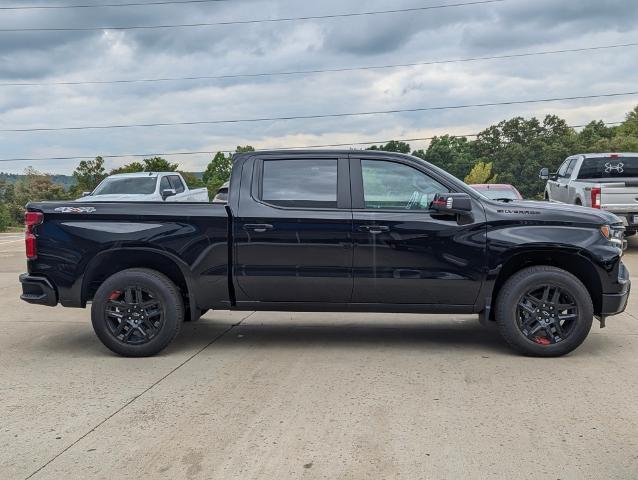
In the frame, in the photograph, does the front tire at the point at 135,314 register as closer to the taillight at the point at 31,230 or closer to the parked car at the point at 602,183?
the taillight at the point at 31,230

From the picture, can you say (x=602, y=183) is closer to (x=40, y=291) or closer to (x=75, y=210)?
(x=75, y=210)

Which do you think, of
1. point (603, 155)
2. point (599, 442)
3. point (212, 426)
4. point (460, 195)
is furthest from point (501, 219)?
point (603, 155)

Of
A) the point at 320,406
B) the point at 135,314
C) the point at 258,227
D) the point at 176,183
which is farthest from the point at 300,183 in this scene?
the point at 176,183

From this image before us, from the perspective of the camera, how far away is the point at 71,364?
6.22m

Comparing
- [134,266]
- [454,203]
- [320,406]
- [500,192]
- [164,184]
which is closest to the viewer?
[320,406]

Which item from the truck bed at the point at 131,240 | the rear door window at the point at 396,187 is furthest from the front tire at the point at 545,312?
the truck bed at the point at 131,240

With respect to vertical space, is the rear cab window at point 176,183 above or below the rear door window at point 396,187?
above

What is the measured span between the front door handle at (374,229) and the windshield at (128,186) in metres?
12.3

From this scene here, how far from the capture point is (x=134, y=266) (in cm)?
668

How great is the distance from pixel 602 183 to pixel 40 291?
38.9ft

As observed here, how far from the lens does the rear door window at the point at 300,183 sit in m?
6.40

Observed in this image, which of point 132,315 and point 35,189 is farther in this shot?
point 35,189

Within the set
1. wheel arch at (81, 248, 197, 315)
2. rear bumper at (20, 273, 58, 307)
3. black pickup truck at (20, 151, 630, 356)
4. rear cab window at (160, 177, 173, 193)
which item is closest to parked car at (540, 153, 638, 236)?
black pickup truck at (20, 151, 630, 356)

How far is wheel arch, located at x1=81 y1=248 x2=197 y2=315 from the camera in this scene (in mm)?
6418
